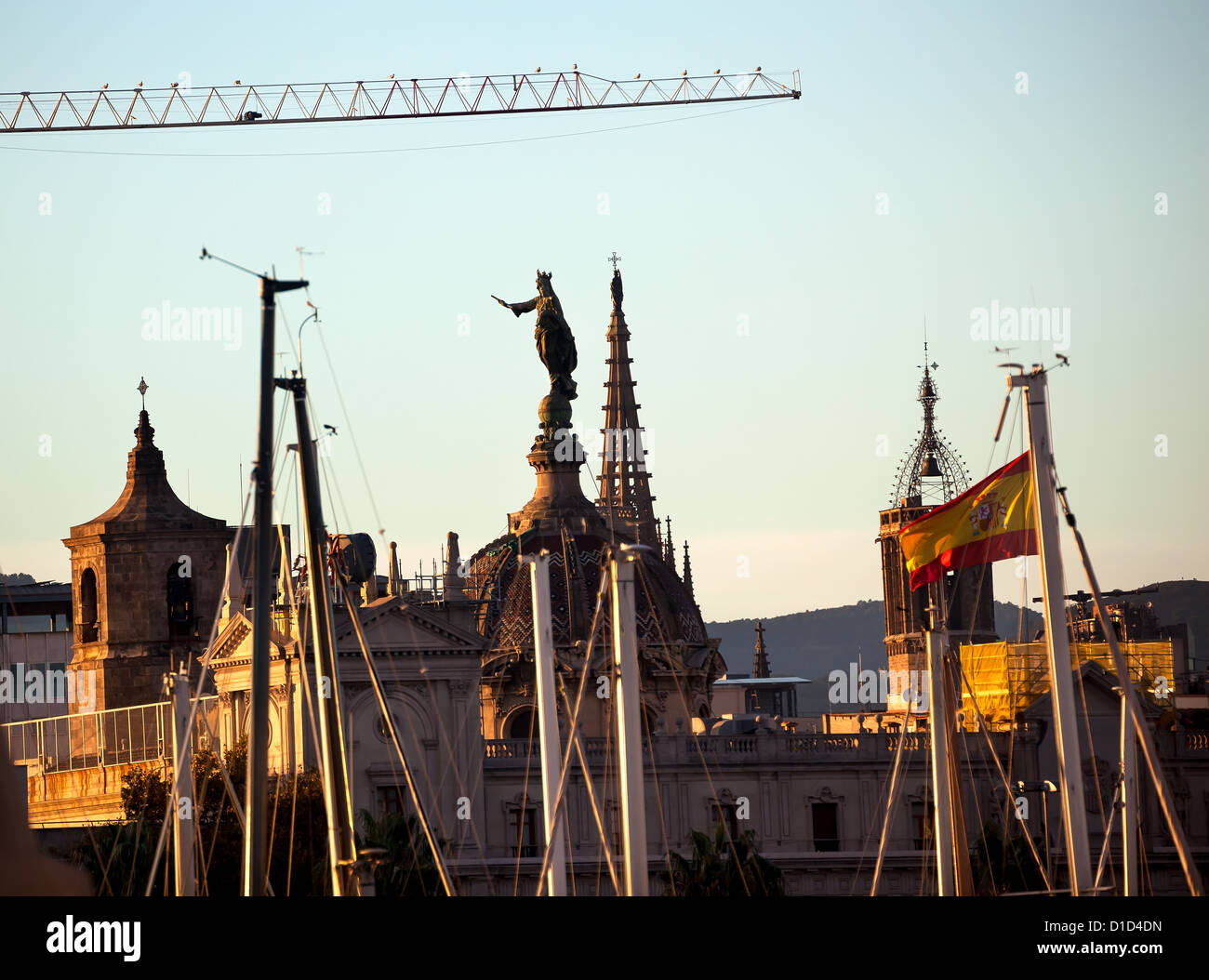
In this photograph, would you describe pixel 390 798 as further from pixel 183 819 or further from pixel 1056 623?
pixel 1056 623

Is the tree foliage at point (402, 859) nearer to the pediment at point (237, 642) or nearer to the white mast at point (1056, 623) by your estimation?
the pediment at point (237, 642)

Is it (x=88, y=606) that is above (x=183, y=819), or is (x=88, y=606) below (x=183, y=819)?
above

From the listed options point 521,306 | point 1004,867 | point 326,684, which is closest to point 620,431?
point 521,306

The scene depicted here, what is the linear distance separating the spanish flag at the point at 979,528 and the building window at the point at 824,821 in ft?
120

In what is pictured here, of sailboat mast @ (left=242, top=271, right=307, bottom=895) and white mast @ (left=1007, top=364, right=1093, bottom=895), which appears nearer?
sailboat mast @ (left=242, top=271, right=307, bottom=895)

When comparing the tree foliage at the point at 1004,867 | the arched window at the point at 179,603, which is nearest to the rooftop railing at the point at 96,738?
the arched window at the point at 179,603

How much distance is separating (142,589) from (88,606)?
3.89m

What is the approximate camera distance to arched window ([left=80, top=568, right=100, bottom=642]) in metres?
103

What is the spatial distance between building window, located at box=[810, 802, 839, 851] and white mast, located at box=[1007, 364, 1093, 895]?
45051mm

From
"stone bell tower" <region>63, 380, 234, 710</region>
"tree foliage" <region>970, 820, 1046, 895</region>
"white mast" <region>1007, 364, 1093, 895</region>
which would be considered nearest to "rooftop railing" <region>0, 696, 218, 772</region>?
"stone bell tower" <region>63, 380, 234, 710</region>

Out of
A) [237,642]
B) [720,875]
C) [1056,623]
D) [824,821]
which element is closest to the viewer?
[1056,623]

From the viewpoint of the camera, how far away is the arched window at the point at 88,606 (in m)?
103

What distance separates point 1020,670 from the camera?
92375 millimetres

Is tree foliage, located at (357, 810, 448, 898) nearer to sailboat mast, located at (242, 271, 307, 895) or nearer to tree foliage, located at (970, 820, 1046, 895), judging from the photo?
tree foliage, located at (970, 820, 1046, 895)
